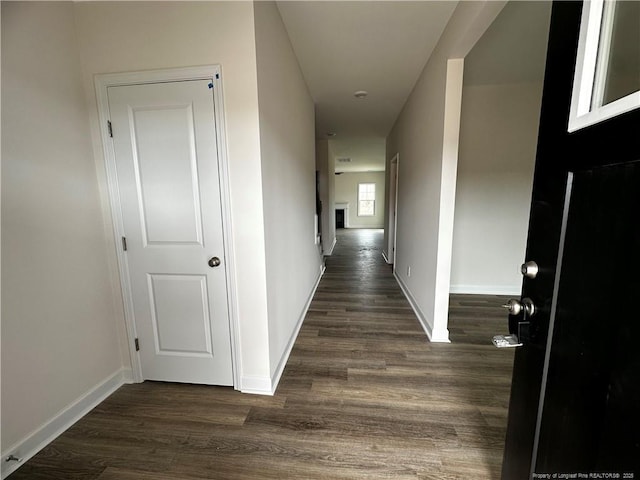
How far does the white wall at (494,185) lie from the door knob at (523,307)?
117 inches

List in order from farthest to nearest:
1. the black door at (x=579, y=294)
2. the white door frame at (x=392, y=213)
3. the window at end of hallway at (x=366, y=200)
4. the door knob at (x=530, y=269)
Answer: the window at end of hallway at (x=366, y=200) → the white door frame at (x=392, y=213) → the door knob at (x=530, y=269) → the black door at (x=579, y=294)

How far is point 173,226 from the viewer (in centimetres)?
174

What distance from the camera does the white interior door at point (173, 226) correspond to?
1624mm

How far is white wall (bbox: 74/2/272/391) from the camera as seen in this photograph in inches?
59.0

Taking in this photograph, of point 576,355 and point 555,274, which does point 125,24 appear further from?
point 576,355

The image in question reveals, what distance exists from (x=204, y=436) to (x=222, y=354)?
470mm

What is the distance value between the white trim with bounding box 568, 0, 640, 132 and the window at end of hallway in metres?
12.0

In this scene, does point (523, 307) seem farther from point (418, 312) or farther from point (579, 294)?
point (418, 312)

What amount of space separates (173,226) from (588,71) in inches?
78.9

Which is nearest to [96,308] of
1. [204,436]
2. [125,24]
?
[204,436]

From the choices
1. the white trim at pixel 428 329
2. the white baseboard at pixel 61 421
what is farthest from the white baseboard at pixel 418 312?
the white baseboard at pixel 61 421

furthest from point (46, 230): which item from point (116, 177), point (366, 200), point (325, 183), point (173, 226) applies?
point (366, 200)

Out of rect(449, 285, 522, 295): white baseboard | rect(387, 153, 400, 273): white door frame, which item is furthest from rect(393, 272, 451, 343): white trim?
rect(387, 153, 400, 273): white door frame

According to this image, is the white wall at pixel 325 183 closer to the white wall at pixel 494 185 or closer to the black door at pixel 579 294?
the white wall at pixel 494 185
